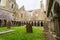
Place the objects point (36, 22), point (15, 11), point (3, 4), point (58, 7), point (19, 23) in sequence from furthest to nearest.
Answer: point (15, 11)
point (3, 4)
point (19, 23)
point (36, 22)
point (58, 7)

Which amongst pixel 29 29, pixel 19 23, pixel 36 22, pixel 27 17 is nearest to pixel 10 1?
pixel 27 17

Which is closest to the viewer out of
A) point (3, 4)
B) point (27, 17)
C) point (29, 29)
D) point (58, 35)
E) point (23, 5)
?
point (58, 35)

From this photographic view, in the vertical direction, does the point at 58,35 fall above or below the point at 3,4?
below

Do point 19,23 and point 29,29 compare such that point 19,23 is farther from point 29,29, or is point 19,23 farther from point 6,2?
point 29,29

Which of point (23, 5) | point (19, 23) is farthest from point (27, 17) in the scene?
point (19, 23)

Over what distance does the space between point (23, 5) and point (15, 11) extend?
27.0 ft

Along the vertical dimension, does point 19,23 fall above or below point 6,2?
below

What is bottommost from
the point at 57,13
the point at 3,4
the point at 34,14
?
the point at 57,13

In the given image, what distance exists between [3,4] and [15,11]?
472 cm

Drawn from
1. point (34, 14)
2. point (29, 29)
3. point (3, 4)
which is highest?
point (3, 4)

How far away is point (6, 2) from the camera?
1428 inches

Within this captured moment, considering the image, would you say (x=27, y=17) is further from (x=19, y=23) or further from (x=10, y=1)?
(x=19, y=23)

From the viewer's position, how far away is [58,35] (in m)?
2.15

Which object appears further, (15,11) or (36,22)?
(15,11)
